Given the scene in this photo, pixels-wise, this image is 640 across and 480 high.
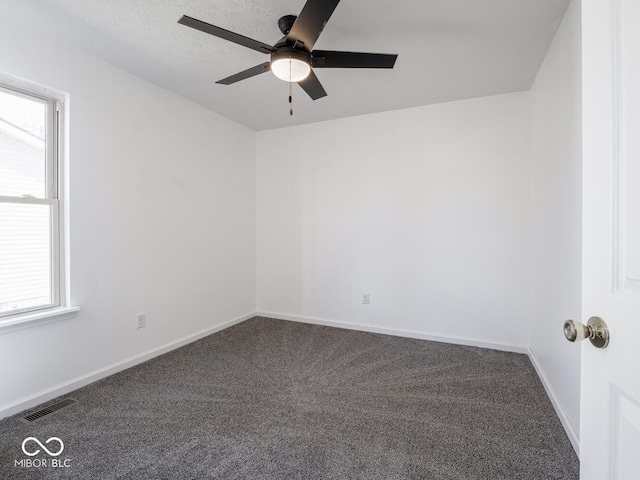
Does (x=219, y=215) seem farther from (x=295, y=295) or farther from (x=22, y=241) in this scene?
(x=22, y=241)

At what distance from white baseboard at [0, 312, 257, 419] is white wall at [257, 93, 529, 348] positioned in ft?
4.12

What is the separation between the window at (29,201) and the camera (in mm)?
2006

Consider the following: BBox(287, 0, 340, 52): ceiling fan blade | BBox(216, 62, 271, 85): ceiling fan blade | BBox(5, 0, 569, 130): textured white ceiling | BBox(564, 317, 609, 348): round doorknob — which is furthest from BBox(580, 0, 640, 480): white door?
BBox(216, 62, 271, 85): ceiling fan blade

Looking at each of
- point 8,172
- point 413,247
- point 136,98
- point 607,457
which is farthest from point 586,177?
point 136,98

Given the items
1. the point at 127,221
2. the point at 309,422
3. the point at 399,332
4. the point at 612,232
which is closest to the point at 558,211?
the point at 612,232

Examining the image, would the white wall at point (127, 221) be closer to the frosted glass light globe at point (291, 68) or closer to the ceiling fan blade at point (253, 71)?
the ceiling fan blade at point (253, 71)

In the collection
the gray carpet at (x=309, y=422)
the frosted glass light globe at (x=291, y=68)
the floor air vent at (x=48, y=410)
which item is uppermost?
the frosted glass light globe at (x=291, y=68)

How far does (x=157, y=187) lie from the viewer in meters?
2.87

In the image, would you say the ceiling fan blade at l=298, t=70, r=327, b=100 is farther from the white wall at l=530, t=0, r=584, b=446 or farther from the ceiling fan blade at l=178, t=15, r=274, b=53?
the white wall at l=530, t=0, r=584, b=446

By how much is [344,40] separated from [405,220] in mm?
1861

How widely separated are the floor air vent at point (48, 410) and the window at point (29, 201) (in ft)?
2.00

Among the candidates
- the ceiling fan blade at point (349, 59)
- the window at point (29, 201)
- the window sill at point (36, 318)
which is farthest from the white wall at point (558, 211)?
the window at point (29, 201)

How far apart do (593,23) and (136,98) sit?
9.97 feet

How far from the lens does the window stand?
6.58ft
